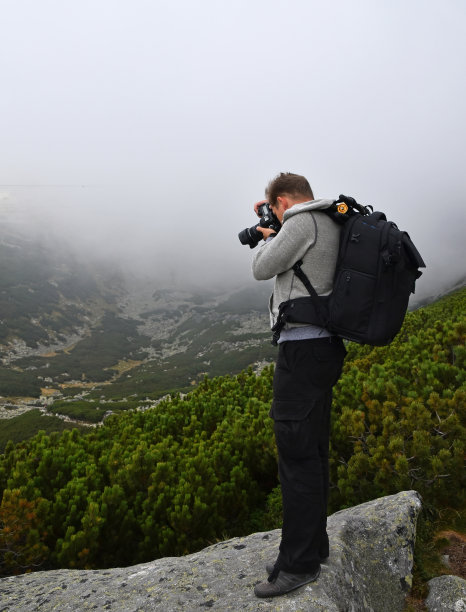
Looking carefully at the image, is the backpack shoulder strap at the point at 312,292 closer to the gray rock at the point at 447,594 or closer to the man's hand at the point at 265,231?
the man's hand at the point at 265,231

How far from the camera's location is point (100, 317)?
190 metres

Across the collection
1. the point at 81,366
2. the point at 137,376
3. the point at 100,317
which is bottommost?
the point at 137,376

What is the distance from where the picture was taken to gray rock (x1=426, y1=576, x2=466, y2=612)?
327cm

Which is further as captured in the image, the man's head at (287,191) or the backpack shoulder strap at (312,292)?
the man's head at (287,191)

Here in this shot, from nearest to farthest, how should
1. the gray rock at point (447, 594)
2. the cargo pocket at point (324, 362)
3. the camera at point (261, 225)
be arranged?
the cargo pocket at point (324, 362) < the gray rock at point (447, 594) < the camera at point (261, 225)

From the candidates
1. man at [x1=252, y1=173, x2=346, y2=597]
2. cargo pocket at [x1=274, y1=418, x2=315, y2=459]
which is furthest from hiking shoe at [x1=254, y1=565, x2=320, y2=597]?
cargo pocket at [x1=274, y1=418, x2=315, y2=459]

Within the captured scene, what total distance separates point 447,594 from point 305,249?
3.31 metres

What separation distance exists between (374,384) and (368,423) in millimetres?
674

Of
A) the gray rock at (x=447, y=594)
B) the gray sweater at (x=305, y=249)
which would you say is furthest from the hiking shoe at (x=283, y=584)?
the gray sweater at (x=305, y=249)

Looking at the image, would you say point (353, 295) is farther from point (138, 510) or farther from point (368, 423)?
point (138, 510)

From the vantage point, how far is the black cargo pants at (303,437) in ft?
9.75

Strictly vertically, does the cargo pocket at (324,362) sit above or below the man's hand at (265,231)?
below

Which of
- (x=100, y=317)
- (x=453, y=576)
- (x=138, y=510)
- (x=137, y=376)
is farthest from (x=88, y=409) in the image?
(x=100, y=317)

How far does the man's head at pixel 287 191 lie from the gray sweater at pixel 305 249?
24cm
